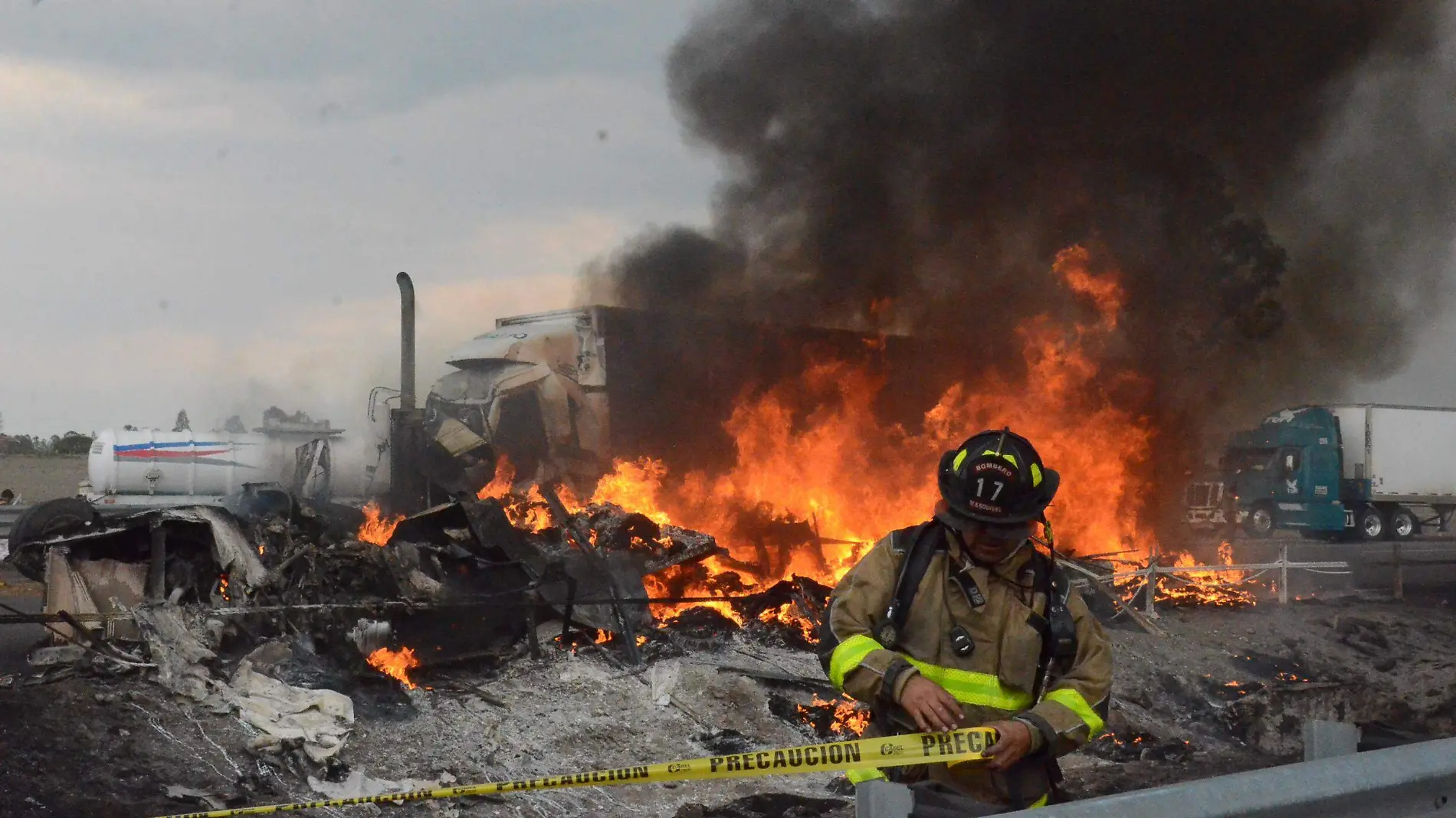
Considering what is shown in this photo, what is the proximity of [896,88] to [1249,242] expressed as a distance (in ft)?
18.6

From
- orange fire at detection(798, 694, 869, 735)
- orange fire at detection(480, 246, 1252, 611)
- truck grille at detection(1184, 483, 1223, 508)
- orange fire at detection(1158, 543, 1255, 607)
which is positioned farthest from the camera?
truck grille at detection(1184, 483, 1223, 508)

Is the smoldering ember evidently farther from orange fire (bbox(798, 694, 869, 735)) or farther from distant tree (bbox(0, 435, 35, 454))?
distant tree (bbox(0, 435, 35, 454))

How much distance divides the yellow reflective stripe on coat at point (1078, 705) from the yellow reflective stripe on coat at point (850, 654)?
1.56 ft

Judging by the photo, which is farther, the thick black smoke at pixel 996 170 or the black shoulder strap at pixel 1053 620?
the thick black smoke at pixel 996 170

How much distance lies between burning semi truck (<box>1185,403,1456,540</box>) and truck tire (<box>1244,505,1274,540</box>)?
0.02 m

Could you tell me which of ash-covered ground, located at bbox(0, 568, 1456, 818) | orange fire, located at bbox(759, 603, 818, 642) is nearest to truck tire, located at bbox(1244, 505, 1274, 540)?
ash-covered ground, located at bbox(0, 568, 1456, 818)

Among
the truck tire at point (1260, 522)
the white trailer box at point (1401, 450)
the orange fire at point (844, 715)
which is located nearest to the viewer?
the orange fire at point (844, 715)

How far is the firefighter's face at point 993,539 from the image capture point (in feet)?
9.95

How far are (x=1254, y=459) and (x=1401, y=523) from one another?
14.6ft

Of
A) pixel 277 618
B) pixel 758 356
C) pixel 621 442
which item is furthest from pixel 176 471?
pixel 277 618

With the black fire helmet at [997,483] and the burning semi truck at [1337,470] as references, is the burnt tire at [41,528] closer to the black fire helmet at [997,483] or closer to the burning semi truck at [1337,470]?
the black fire helmet at [997,483]

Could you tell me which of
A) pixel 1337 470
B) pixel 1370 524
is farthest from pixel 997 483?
pixel 1370 524

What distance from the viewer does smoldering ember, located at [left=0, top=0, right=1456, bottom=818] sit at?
6508 millimetres

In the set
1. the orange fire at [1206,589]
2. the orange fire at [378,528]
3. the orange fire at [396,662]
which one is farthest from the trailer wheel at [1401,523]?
the orange fire at [396,662]
